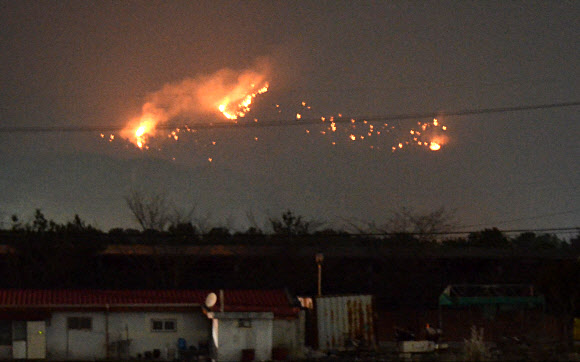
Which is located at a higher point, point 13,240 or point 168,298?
point 13,240

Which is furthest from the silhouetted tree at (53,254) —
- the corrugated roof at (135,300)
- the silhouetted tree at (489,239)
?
the silhouetted tree at (489,239)

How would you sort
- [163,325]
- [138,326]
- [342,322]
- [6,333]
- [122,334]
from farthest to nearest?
[342,322]
[163,325]
[138,326]
[122,334]
[6,333]

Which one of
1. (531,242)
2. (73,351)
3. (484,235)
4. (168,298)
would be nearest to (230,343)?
(168,298)

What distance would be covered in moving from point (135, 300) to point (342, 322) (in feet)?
26.1

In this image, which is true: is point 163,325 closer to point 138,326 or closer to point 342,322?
point 138,326

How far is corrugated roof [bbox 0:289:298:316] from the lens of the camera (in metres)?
28.8

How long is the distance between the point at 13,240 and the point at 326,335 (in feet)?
58.6

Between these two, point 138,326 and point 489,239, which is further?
point 489,239

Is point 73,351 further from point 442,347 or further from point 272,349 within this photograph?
point 442,347

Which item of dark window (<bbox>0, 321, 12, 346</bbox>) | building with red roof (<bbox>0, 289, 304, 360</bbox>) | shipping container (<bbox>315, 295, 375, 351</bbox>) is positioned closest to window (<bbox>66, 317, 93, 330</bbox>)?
building with red roof (<bbox>0, 289, 304, 360</bbox>)

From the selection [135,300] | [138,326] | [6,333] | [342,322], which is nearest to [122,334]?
[138,326]

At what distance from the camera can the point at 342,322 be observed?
1226 inches

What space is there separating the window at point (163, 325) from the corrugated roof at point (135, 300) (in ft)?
2.37

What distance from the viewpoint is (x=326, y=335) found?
1223 inches
